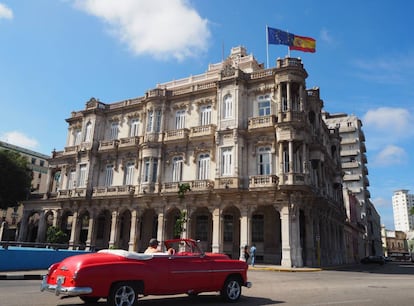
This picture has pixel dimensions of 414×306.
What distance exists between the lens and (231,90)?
31.0m

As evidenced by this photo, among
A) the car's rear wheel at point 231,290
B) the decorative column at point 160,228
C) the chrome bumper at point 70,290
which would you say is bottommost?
the car's rear wheel at point 231,290

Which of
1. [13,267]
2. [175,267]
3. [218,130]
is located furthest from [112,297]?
[218,130]

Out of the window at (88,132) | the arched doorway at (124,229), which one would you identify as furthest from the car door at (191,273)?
the window at (88,132)

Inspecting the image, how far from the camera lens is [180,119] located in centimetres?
3425

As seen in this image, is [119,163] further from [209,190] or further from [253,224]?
[253,224]

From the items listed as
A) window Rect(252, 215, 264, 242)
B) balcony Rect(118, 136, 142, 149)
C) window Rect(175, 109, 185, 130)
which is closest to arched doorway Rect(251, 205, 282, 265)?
window Rect(252, 215, 264, 242)

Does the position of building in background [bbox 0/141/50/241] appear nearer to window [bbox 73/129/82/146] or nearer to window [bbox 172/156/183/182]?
window [bbox 73/129/82/146]

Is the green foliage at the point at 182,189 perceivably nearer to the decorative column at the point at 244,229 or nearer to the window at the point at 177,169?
the window at the point at 177,169

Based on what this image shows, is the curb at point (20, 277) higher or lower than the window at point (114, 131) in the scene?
lower

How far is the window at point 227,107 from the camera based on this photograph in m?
30.7

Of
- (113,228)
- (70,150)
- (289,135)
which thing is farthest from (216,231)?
(70,150)

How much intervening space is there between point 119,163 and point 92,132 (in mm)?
5147

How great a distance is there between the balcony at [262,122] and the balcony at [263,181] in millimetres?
4270

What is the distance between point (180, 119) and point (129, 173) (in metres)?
7.49
